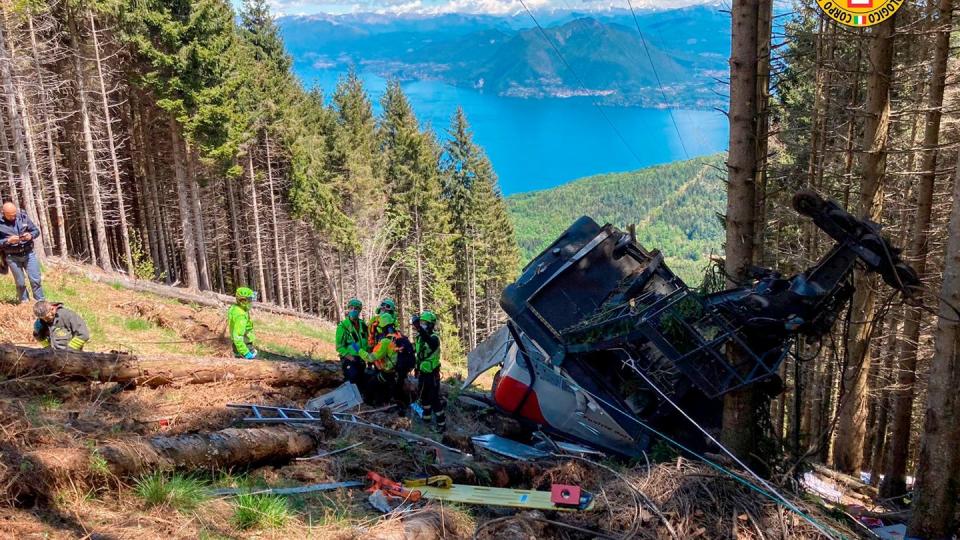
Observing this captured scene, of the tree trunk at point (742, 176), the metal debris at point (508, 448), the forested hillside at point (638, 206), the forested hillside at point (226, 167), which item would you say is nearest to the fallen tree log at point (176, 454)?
the metal debris at point (508, 448)

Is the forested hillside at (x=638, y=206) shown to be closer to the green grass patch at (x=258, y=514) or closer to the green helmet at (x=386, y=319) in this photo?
the green helmet at (x=386, y=319)

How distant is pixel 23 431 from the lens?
464 centimetres

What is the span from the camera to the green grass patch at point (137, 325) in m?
12.8

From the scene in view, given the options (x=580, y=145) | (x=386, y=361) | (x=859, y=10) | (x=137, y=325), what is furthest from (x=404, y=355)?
(x=580, y=145)

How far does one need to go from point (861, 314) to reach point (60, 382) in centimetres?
1187

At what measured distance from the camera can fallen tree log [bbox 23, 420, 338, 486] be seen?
427 centimetres

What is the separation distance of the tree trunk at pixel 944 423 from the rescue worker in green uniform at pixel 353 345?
7.08 meters

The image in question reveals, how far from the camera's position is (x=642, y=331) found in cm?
659

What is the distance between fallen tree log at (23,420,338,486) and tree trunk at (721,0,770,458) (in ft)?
14.9

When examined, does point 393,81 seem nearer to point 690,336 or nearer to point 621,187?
point 690,336

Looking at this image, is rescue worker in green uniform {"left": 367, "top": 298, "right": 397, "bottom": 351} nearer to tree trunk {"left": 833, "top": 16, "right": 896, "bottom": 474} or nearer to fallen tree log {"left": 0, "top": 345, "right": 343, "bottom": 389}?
fallen tree log {"left": 0, "top": 345, "right": 343, "bottom": 389}

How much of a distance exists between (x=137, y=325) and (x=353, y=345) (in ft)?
21.1

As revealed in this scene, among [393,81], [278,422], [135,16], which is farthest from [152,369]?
[393,81]

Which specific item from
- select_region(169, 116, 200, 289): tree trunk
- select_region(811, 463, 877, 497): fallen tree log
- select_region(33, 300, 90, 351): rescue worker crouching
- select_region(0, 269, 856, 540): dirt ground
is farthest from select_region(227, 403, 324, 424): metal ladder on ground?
select_region(169, 116, 200, 289): tree trunk
